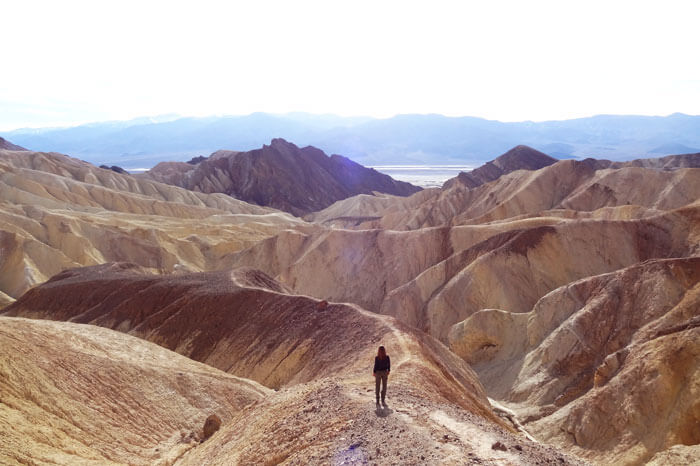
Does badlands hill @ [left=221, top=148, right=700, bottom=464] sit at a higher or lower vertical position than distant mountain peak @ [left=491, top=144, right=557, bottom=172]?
lower

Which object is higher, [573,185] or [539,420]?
[573,185]

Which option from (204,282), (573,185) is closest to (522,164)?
(573,185)

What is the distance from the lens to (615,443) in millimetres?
19547

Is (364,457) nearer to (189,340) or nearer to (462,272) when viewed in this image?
(189,340)

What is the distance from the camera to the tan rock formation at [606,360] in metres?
19.0

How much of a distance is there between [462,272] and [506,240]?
428 cm

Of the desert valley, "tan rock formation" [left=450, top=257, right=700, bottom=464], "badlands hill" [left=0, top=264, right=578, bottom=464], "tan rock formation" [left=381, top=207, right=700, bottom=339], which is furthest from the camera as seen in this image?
"tan rock formation" [left=381, top=207, right=700, bottom=339]

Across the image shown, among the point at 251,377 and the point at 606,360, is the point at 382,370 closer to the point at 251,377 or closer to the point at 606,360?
the point at 606,360

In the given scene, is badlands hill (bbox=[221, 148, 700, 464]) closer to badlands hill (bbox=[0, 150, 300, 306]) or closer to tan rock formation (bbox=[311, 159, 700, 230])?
tan rock formation (bbox=[311, 159, 700, 230])

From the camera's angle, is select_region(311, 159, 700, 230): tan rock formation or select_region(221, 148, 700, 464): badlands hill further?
select_region(311, 159, 700, 230): tan rock formation

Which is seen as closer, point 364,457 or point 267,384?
point 364,457

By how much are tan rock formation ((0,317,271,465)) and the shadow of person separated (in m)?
7.06

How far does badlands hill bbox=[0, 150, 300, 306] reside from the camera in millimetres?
49844

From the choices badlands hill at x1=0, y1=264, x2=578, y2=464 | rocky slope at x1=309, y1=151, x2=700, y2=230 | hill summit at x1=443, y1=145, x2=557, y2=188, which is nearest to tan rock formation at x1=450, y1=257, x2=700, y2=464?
badlands hill at x1=0, y1=264, x2=578, y2=464
